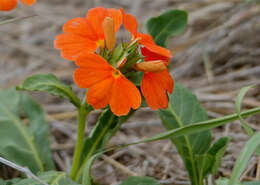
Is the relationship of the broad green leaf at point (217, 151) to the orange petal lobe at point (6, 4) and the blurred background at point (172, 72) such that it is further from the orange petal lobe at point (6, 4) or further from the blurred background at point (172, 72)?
the orange petal lobe at point (6, 4)

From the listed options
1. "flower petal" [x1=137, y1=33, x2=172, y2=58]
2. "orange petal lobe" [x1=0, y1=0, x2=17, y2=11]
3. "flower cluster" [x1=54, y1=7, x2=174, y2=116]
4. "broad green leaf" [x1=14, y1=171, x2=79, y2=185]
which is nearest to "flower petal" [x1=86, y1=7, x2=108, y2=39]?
"flower cluster" [x1=54, y1=7, x2=174, y2=116]

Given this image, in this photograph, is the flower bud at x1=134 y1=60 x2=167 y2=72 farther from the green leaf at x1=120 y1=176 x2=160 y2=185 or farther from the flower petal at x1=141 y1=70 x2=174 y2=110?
the green leaf at x1=120 y1=176 x2=160 y2=185

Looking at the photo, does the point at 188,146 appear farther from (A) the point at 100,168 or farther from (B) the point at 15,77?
(B) the point at 15,77

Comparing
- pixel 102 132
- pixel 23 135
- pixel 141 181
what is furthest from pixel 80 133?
pixel 23 135

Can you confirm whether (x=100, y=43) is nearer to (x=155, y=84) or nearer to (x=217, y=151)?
(x=155, y=84)

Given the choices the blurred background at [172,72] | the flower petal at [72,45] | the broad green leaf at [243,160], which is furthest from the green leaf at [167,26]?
the broad green leaf at [243,160]

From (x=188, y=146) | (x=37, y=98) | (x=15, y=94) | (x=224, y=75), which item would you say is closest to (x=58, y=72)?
(x=37, y=98)
